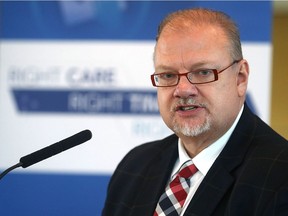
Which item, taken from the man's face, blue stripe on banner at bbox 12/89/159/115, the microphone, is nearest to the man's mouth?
the man's face

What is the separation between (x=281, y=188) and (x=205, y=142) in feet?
1.00

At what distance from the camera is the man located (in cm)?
141

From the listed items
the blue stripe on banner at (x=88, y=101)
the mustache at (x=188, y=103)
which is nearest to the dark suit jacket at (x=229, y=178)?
the mustache at (x=188, y=103)

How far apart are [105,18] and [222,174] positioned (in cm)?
145

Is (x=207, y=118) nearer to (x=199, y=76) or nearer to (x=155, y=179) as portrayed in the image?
(x=199, y=76)

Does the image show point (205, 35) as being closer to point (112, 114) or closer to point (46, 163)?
point (112, 114)

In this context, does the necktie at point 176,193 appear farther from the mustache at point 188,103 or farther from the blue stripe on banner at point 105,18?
the blue stripe on banner at point 105,18

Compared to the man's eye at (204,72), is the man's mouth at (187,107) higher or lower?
lower

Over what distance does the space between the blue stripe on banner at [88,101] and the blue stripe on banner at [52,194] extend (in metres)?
0.32

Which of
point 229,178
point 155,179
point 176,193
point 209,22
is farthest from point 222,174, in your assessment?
point 209,22

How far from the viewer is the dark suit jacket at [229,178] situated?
1.31 m

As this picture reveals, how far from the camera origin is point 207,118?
147 cm

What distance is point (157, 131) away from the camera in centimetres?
268

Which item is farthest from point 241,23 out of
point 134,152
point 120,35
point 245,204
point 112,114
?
point 245,204
